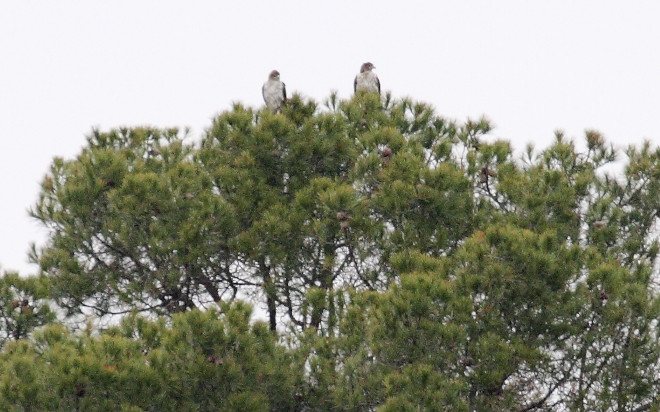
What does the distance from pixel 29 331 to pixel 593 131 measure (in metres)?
5.64

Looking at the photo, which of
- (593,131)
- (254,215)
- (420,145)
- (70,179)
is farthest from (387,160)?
(70,179)

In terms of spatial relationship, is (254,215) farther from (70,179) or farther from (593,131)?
(593,131)

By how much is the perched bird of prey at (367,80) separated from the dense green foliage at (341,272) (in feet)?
9.54

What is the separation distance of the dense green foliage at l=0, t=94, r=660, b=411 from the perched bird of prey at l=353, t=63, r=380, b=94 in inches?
115

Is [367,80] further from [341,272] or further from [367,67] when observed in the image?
[341,272]

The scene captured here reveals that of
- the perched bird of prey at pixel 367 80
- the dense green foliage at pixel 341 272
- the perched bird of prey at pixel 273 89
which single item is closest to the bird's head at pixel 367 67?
the perched bird of prey at pixel 367 80

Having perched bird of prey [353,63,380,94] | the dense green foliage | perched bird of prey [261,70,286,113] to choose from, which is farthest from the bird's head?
the dense green foliage

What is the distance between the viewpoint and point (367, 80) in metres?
16.9

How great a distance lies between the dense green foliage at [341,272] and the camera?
394 inches

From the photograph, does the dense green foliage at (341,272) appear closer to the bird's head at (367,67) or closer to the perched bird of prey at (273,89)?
the perched bird of prey at (273,89)

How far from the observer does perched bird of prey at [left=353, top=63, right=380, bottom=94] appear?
1686cm

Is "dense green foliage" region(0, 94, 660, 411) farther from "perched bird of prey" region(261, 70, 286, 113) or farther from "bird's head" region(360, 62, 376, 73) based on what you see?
"bird's head" region(360, 62, 376, 73)

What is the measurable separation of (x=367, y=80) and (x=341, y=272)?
191 inches

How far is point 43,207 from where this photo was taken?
13258 millimetres
